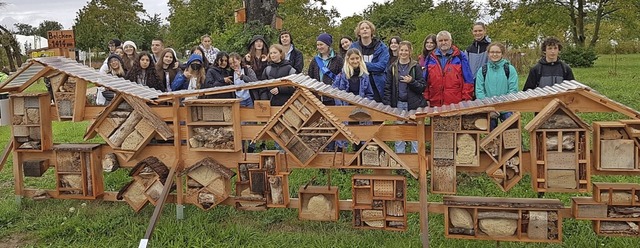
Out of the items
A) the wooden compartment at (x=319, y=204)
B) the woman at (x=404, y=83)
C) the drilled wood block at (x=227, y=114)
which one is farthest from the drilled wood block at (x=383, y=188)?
the woman at (x=404, y=83)

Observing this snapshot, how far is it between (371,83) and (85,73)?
120 inches

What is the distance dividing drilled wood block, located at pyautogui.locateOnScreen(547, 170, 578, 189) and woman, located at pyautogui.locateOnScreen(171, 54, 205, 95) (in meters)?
3.84

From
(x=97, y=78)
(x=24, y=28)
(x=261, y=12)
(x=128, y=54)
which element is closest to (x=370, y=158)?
(x=97, y=78)

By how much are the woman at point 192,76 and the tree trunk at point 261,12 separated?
2744 millimetres

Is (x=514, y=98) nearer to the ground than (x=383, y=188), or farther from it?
farther from it

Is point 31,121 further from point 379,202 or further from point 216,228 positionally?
point 379,202

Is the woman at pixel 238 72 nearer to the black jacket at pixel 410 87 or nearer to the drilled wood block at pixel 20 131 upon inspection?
the black jacket at pixel 410 87

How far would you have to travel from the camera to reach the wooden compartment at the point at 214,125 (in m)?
4.52

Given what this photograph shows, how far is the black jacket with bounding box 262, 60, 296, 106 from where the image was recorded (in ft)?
20.4

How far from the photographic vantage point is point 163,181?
15.7ft

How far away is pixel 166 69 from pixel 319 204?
10.2 feet

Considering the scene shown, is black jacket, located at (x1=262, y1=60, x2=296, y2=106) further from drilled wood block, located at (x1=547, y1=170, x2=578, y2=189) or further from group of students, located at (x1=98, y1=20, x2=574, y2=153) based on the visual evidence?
drilled wood block, located at (x1=547, y1=170, x2=578, y2=189)

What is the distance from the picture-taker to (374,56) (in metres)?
6.21

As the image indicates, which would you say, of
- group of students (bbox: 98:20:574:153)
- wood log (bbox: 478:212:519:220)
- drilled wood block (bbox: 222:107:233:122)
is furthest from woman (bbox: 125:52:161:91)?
wood log (bbox: 478:212:519:220)
